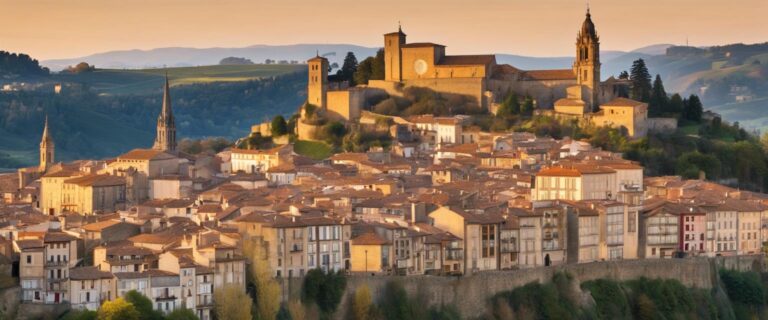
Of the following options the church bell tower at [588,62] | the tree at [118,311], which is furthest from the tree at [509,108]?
the tree at [118,311]

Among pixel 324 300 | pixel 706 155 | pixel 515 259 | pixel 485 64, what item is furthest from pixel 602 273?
pixel 485 64

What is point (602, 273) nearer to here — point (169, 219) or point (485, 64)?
point (169, 219)

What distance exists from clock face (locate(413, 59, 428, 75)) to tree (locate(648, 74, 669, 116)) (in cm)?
1011

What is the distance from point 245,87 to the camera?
184 meters

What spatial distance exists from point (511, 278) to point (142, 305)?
508 inches

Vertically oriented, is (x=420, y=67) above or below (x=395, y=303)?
above

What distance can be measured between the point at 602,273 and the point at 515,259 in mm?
3068

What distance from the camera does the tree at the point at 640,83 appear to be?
8991 centimetres

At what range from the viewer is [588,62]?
88250 millimetres

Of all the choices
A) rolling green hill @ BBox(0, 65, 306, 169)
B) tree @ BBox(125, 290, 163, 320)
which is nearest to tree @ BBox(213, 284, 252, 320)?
tree @ BBox(125, 290, 163, 320)

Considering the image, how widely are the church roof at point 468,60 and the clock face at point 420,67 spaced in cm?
66

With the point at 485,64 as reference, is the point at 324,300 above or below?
below

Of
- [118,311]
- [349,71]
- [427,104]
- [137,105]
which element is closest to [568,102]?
[427,104]

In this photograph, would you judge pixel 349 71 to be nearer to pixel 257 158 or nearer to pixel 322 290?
pixel 257 158
